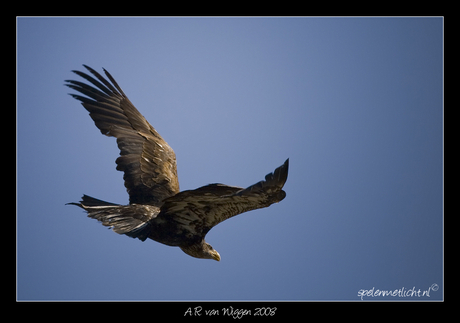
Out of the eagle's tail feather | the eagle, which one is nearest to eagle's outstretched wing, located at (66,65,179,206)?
the eagle

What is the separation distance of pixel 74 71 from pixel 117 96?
604 millimetres

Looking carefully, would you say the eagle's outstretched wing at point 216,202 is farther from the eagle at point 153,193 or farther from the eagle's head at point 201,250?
the eagle's head at point 201,250

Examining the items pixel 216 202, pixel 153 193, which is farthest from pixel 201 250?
pixel 216 202

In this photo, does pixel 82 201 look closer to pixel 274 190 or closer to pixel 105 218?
pixel 105 218

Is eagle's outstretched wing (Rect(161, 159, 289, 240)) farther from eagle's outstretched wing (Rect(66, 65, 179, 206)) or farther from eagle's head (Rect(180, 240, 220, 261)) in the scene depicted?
eagle's outstretched wing (Rect(66, 65, 179, 206))

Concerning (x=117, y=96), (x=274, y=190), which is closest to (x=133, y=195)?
(x=117, y=96)

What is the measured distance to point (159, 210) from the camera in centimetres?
449

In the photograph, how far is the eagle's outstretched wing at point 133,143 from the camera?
5.18 m

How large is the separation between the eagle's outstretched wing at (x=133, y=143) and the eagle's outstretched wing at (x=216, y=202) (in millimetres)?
506

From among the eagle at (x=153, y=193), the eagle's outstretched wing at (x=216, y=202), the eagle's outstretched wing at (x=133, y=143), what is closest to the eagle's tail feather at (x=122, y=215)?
the eagle at (x=153, y=193)

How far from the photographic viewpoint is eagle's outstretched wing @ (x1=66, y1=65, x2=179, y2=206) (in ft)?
17.0

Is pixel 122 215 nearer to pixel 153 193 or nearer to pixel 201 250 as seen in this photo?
pixel 153 193

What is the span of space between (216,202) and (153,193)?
1283mm

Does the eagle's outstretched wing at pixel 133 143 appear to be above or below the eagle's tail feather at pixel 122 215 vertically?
above
